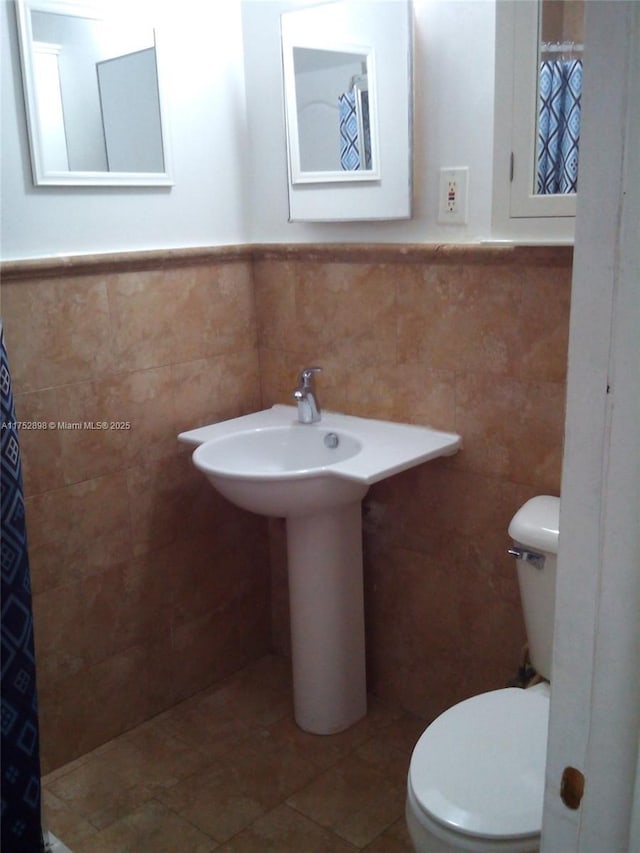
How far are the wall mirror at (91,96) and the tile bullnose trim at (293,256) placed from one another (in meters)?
0.20

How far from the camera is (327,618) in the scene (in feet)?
7.43

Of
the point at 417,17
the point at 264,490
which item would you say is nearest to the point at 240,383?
the point at 264,490

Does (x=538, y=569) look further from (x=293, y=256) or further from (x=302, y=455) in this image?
(x=293, y=256)

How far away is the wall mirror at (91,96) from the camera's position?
1898 mm

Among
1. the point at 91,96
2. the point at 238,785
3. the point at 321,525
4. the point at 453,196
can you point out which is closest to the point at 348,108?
the point at 453,196

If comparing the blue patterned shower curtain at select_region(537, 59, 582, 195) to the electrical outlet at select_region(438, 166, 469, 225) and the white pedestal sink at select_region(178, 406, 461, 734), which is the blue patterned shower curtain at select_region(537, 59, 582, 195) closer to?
the electrical outlet at select_region(438, 166, 469, 225)

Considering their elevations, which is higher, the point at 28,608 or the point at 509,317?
the point at 509,317

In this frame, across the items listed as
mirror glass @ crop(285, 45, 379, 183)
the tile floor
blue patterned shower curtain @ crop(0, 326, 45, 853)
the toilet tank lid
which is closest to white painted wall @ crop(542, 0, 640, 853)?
blue patterned shower curtain @ crop(0, 326, 45, 853)

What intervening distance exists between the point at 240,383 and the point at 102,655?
0.92 metres

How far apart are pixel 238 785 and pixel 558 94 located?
1.91 meters

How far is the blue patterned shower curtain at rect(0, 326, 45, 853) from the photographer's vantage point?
1.33 m

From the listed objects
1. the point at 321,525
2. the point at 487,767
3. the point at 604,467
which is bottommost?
the point at 487,767

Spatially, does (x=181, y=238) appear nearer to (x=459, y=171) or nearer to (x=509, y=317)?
(x=459, y=171)

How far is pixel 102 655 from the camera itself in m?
2.28
